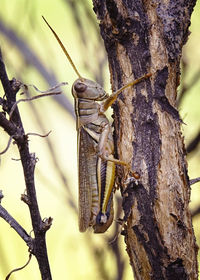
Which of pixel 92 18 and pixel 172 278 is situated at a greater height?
pixel 92 18

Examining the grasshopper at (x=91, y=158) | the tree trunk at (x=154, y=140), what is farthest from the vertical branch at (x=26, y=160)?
the grasshopper at (x=91, y=158)

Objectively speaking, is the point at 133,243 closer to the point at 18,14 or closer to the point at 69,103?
the point at 69,103

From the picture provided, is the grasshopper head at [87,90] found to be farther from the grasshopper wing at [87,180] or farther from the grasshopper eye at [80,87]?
the grasshopper wing at [87,180]

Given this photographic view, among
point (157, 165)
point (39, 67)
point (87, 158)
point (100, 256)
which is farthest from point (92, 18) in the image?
point (157, 165)

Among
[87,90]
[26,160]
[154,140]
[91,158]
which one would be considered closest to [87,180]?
[91,158]

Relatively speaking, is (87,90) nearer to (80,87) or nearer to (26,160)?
(80,87)

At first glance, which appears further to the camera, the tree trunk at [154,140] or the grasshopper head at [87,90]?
the grasshopper head at [87,90]

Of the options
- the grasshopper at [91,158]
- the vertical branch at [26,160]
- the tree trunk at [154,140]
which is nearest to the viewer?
the vertical branch at [26,160]
